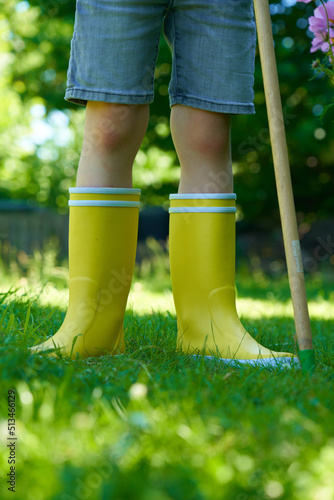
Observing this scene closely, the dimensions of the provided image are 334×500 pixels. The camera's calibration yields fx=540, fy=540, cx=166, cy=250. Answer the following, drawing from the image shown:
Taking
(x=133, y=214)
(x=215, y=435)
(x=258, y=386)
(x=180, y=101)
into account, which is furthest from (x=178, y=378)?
(x=180, y=101)

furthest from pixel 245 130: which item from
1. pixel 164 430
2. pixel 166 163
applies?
pixel 164 430

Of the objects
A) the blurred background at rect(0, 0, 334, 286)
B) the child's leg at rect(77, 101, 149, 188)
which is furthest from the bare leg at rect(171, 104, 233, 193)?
the blurred background at rect(0, 0, 334, 286)

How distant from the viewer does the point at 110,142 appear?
4.86 ft

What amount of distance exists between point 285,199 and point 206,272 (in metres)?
0.35

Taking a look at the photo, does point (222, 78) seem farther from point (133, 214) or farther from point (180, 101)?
point (133, 214)

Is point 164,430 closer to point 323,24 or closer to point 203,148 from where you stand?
point 203,148

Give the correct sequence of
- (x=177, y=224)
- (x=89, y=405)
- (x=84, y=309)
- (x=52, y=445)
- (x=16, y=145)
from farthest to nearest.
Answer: (x=16, y=145), (x=177, y=224), (x=84, y=309), (x=89, y=405), (x=52, y=445)

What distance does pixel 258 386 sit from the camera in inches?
45.0

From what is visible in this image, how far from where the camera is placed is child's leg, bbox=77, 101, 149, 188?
1470 millimetres

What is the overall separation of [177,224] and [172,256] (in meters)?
0.10

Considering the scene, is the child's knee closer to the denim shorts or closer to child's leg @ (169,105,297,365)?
the denim shorts

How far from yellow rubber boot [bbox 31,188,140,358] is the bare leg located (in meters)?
0.21

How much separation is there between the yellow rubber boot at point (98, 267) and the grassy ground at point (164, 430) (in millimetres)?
103

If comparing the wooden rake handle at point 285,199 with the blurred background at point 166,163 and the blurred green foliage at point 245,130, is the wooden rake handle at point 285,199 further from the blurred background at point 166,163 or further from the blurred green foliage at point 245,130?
the blurred green foliage at point 245,130
